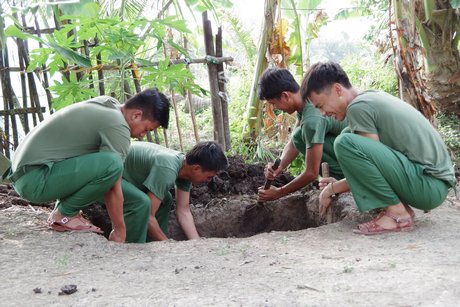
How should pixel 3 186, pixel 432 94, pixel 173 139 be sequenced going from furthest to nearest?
pixel 173 139, pixel 432 94, pixel 3 186

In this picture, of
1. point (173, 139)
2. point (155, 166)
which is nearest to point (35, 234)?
point (155, 166)

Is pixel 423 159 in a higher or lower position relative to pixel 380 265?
higher

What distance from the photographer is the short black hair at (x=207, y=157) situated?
3812 millimetres

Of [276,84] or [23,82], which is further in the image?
[23,82]

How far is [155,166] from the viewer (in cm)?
386

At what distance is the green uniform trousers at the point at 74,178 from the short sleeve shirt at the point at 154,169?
47cm

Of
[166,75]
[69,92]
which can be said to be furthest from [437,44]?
[69,92]

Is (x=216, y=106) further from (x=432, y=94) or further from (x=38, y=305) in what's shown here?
(x=38, y=305)

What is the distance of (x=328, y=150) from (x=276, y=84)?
29.0 inches

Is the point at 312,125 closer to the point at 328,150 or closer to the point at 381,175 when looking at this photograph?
the point at 328,150

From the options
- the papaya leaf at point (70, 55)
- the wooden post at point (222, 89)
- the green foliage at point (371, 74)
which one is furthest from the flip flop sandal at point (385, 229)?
the green foliage at point (371, 74)

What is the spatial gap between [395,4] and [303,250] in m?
2.79

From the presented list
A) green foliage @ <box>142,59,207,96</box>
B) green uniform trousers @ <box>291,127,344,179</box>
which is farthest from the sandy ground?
green foliage @ <box>142,59,207,96</box>

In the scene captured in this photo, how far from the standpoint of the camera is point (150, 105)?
3537 millimetres
